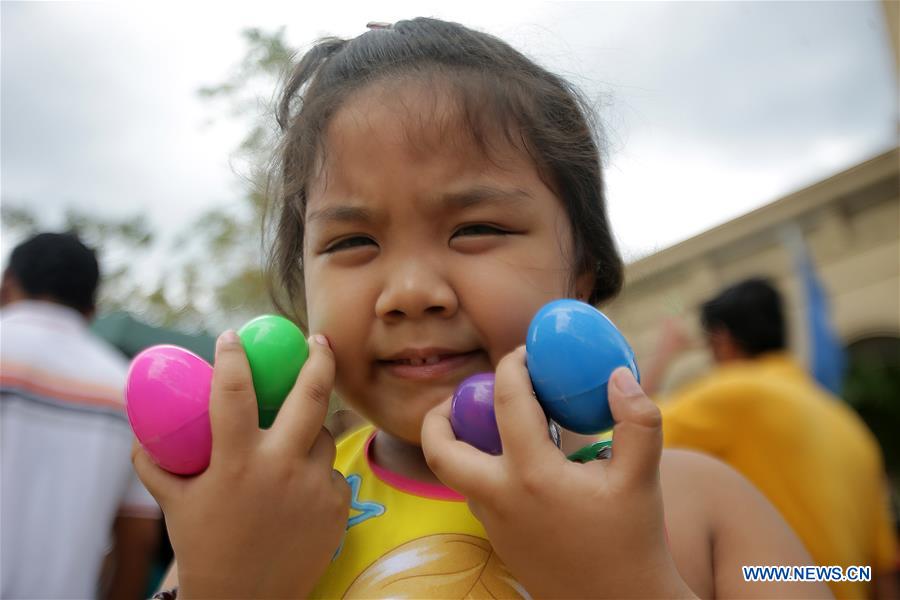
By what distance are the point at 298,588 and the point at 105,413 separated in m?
2.26

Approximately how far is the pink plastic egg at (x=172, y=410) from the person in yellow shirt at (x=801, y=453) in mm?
2659

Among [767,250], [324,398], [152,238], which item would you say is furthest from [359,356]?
[767,250]

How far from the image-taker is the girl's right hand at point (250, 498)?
1.19 meters

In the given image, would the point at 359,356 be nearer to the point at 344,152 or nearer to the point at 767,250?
the point at 344,152

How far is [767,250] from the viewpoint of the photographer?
422 inches

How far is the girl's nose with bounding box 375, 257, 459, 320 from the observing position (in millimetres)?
1303

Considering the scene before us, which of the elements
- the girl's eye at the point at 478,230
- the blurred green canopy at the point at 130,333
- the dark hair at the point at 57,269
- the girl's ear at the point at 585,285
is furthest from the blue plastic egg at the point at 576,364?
the blurred green canopy at the point at 130,333

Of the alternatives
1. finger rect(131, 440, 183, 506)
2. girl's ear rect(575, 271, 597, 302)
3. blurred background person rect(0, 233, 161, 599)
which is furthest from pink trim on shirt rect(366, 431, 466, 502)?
blurred background person rect(0, 233, 161, 599)

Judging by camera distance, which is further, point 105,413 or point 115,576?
point 115,576

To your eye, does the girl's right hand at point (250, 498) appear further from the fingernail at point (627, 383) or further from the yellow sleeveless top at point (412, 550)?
the fingernail at point (627, 383)

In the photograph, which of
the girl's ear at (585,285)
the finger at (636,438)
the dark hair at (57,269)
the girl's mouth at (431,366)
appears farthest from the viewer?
the dark hair at (57,269)

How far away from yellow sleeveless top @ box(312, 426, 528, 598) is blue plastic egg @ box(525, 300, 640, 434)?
0.31m

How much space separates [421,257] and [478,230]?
127 millimetres

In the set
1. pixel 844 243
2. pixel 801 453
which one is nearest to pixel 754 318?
pixel 801 453
